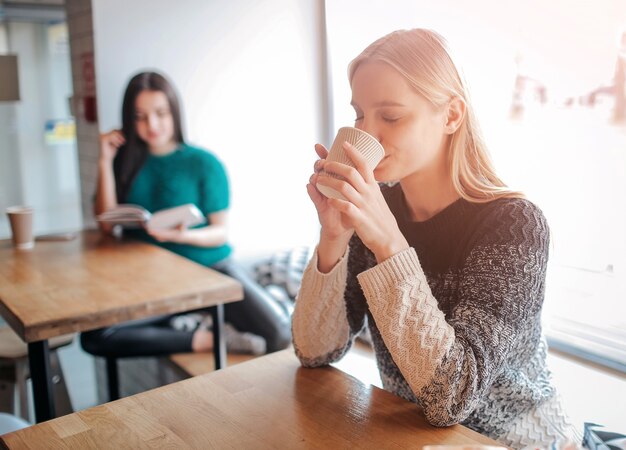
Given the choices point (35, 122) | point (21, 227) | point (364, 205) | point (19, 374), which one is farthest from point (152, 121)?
point (35, 122)

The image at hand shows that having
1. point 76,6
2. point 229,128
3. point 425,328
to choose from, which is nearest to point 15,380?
point 229,128

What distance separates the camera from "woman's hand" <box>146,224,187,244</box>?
7.93ft

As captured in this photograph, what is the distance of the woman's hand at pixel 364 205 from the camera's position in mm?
1027

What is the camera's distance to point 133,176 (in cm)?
271

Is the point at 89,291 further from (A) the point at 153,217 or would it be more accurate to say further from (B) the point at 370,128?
(B) the point at 370,128

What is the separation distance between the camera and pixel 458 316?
3.47 feet

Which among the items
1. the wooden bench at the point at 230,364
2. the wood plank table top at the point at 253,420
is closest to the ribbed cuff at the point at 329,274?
the wood plank table top at the point at 253,420

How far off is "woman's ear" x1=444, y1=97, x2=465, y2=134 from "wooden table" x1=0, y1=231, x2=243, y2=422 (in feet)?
3.00

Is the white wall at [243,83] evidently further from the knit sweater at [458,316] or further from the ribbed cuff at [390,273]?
the ribbed cuff at [390,273]

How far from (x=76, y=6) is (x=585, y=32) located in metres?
2.13

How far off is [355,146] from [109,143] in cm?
190

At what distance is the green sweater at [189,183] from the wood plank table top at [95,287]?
0.32 metres

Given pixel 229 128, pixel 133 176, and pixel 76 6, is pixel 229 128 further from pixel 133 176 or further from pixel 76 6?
pixel 76 6

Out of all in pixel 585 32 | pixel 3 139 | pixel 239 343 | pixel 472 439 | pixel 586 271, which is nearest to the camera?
pixel 472 439
